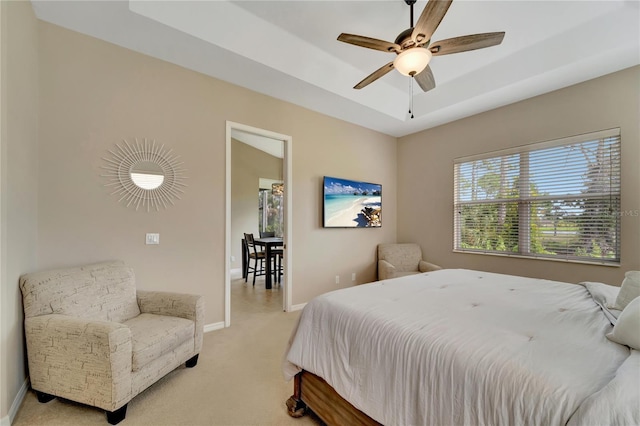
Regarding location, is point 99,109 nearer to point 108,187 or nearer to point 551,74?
point 108,187

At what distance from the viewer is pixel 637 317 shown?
3.27 feet

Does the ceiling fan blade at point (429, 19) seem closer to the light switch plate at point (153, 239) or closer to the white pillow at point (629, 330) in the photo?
the white pillow at point (629, 330)

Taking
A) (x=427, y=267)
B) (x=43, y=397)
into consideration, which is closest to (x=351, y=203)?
(x=427, y=267)

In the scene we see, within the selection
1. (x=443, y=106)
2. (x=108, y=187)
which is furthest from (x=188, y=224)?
(x=443, y=106)

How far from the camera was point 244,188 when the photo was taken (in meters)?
6.79

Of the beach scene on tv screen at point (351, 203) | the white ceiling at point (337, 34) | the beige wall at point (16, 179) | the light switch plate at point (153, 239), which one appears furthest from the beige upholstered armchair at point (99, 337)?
the beach scene on tv screen at point (351, 203)

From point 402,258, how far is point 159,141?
3709 mm

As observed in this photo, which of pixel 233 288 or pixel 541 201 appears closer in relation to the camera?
pixel 541 201

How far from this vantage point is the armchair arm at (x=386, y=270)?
3996 mm

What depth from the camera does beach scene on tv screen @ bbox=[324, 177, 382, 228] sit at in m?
4.04

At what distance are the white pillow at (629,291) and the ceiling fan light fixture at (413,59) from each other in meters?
1.86

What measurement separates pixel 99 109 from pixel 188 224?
4.22 ft

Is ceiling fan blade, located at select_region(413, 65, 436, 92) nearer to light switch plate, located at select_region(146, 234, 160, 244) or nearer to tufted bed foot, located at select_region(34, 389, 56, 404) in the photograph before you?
light switch plate, located at select_region(146, 234, 160, 244)

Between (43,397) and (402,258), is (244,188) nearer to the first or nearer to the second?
(402,258)
